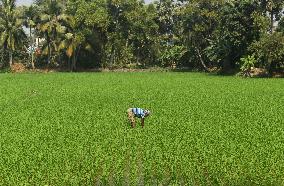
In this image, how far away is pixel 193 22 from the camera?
5338cm

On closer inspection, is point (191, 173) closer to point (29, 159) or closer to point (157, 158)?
point (157, 158)

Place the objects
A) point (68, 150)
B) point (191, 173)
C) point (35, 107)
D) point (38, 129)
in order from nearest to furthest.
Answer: point (191, 173) → point (68, 150) → point (38, 129) → point (35, 107)

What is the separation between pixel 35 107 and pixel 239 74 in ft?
92.9

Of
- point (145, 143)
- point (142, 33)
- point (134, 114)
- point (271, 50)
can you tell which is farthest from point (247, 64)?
point (145, 143)

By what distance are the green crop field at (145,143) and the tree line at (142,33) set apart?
75.1ft

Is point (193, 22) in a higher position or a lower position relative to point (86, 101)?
higher

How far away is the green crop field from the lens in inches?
374

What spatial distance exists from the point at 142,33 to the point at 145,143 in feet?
155

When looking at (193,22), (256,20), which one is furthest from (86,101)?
(193,22)

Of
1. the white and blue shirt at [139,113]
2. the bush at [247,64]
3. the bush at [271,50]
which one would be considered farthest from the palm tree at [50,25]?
the white and blue shirt at [139,113]

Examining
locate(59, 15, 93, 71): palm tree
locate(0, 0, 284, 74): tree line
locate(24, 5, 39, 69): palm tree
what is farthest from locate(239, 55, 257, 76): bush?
locate(24, 5, 39, 69): palm tree

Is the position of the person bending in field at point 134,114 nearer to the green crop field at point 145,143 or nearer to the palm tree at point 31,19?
the green crop field at point 145,143

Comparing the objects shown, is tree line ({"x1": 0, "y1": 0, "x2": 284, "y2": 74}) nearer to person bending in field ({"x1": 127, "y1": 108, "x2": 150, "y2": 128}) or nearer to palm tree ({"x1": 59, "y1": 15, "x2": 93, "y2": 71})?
palm tree ({"x1": 59, "y1": 15, "x2": 93, "y2": 71})

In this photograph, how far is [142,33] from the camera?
5884 centimetres
